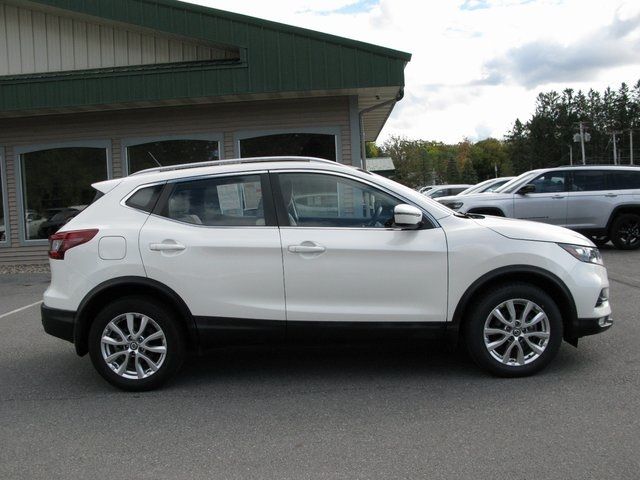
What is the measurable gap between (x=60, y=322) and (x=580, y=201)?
10904mm

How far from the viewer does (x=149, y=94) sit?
1182 cm

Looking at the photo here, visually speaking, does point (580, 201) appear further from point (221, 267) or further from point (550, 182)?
point (221, 267)

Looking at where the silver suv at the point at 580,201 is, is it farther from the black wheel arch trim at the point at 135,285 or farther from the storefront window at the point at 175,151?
the black wheel arch trim at the point at 135,285

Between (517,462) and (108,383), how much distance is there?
3.31 m

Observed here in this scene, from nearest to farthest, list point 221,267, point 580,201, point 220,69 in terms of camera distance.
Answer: point 221,267, point 220,69, point 580,201

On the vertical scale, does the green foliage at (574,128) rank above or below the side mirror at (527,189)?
above

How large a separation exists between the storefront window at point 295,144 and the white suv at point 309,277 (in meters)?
7.96

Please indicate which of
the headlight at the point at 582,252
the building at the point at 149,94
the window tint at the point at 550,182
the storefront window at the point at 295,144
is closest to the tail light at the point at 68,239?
the headlight at the point at 582,252

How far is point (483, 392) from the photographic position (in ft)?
15.4

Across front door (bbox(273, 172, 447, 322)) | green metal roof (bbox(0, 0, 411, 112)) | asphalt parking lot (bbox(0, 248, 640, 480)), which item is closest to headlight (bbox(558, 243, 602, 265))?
asphalt parking lot (bbox(0, 248, 640, 480))

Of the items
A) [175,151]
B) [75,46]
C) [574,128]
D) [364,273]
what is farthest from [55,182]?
[574,128]

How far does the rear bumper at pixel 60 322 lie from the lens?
4.93 meters

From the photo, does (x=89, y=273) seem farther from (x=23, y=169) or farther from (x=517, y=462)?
(x=23, y=169)

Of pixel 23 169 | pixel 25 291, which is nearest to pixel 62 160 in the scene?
pixel 23 169
